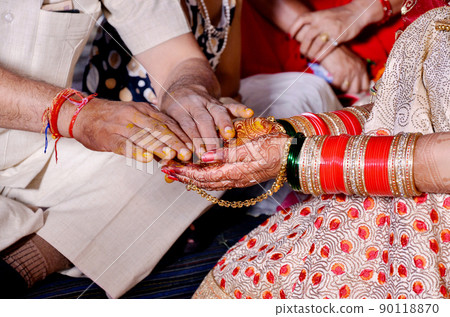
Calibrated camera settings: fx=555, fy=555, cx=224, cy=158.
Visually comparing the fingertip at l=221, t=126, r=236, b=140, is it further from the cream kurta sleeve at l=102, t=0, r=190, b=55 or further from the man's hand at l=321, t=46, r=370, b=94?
the man's hand at l=321, t=46, r=370, b=94

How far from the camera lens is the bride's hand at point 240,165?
95cm

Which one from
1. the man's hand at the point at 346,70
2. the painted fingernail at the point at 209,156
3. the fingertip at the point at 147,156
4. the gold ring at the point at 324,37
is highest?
the gold ring at the point at 324,37

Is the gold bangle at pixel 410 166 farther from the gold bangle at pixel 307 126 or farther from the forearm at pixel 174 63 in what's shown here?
the forearm at pixel 174 63

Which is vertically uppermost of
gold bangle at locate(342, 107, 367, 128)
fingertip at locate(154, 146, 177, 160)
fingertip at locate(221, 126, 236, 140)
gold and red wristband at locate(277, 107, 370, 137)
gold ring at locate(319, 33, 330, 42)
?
gold bangle at locate(342, 107, 367, 128)

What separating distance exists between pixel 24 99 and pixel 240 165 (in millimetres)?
507

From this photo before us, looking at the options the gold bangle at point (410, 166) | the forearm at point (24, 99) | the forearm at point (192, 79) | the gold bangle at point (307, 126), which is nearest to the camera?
the gold bangle at point (410, 166)

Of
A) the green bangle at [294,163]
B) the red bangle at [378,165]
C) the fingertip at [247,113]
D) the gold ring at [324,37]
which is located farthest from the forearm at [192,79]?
the gold ring at [324,37]

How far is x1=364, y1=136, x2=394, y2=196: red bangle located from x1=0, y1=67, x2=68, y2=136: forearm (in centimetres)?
63

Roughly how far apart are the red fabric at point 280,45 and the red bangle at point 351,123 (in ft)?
3.16

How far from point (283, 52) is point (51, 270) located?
1199mm

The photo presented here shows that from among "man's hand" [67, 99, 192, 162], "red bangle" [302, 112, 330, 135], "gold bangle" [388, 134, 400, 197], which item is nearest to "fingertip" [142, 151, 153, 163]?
"man's hand" [67, 99, 192, 162]

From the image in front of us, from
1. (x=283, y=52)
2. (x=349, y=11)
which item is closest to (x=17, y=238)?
(x=283, y=52)

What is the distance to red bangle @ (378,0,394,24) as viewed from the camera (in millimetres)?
1889

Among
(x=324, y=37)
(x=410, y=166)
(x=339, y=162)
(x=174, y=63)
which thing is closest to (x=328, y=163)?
(x=339, y=162)
